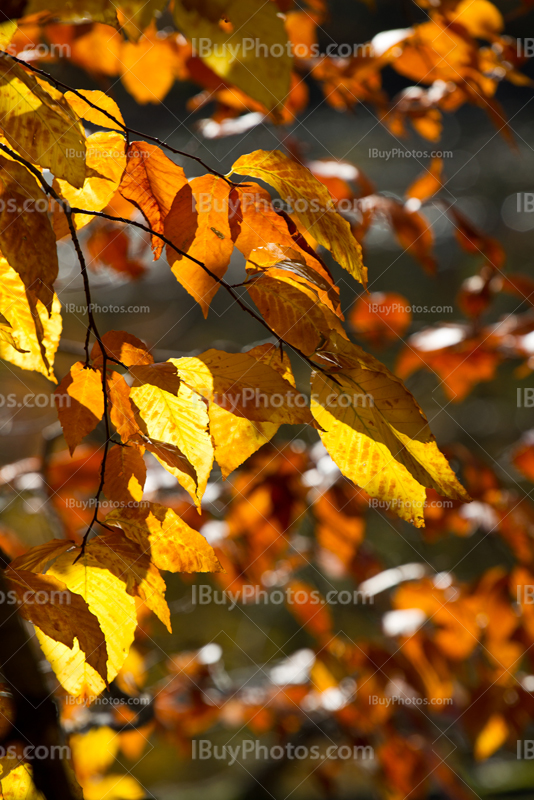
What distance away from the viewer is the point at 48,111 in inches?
15.2

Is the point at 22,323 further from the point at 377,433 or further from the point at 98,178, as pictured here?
the point at 377,433

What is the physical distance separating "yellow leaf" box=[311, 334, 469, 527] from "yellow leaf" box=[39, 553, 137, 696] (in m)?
0.20

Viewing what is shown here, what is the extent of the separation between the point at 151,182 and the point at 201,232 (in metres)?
0.06

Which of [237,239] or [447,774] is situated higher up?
[237,239]

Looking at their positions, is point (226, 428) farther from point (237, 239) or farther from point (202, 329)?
point (202, 329)

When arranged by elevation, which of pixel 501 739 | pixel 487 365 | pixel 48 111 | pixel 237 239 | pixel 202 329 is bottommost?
pixel 202 329

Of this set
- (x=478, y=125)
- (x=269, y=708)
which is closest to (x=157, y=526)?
(x=269, y=708)

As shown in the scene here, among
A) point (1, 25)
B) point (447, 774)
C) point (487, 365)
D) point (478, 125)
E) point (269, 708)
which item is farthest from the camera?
point (478, 125)

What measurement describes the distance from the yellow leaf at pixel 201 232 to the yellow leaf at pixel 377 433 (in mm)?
138

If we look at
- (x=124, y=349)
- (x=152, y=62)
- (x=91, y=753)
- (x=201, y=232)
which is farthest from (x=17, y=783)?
(x=91, y=753)

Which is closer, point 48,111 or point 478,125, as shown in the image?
point 48,111

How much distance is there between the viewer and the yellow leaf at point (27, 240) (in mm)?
379

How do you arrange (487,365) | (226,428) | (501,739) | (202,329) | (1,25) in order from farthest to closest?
(202,329) < (501,739) < (487,365) < (226,428) < (1,25)

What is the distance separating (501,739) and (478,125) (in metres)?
7.45
